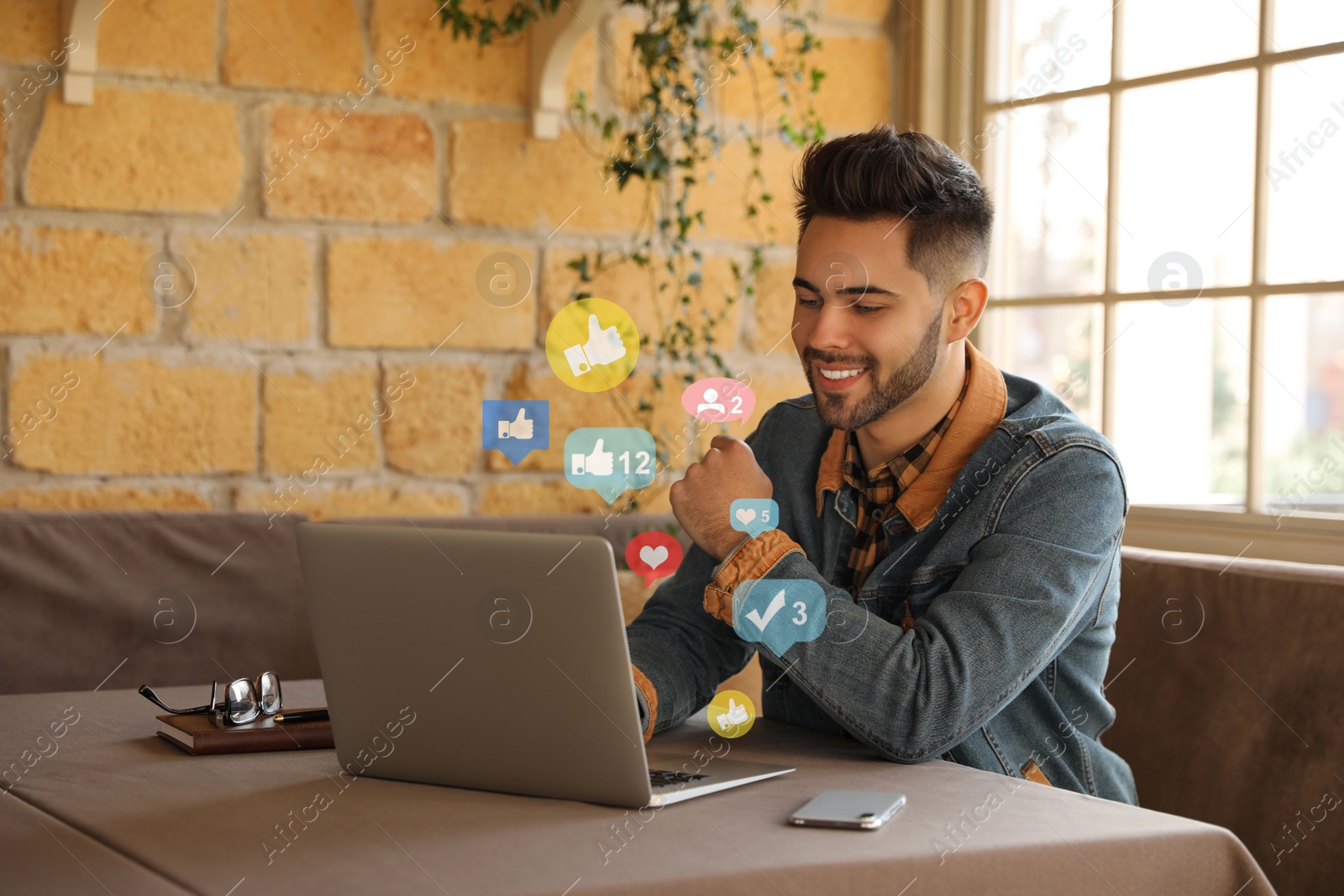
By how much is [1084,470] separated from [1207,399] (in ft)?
3.41

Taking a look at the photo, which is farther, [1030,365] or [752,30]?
[1030,365]

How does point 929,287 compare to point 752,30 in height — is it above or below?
below

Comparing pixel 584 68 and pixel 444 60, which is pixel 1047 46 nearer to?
pixel 584 68

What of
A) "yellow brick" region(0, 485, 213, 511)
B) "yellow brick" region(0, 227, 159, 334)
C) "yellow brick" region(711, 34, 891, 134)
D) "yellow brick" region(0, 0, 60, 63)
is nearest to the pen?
"yellow brick" region(0, 485, 213, 511)

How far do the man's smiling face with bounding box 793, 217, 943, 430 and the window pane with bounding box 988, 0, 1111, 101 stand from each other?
118 cm

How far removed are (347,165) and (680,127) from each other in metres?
0.64

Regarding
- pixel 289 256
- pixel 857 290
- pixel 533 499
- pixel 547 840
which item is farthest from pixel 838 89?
pixel 547 840

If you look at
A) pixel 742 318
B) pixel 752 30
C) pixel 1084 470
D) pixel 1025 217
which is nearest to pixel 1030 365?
pixel 1025 217

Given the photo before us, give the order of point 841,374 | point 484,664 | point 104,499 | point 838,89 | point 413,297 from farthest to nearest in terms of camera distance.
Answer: point 838,89, point 413,297, point 104,499, point 841,374, point 484,664

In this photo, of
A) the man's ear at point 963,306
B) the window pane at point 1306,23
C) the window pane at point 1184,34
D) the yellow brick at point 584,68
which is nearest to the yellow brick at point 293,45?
the yellow brick at point 584,68

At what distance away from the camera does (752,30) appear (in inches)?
96.9

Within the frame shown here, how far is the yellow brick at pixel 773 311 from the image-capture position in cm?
279

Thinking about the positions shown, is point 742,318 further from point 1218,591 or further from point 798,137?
point 1218,591

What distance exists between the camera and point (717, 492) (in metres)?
1.45
